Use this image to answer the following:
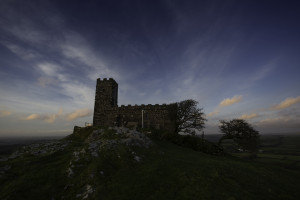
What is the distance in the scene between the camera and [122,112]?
37188mm

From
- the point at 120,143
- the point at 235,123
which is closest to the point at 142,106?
the point at 120,143

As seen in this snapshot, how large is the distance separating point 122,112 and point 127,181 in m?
29.2

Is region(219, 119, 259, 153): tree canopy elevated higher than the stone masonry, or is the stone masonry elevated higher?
the stone masonry

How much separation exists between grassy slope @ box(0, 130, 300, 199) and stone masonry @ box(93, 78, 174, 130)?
23657 millimetres

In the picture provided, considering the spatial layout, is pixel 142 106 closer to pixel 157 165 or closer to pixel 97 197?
pixel 157 165

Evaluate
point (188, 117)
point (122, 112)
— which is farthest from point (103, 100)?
point (188, 117)

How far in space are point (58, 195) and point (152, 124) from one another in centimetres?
2865

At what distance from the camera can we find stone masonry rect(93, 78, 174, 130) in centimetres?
3556

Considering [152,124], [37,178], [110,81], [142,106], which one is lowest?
[37,178]

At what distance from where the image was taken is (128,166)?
10.5m

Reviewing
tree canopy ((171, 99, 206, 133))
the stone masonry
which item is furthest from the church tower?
tree canopy ((171, 99, 206, 133))

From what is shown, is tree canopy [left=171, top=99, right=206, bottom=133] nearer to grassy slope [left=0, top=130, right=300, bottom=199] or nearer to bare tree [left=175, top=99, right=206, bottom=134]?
bare tree [left=175, top=99, right=206, bottom=134]

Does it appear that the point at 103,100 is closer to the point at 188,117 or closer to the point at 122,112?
the point at 122,112

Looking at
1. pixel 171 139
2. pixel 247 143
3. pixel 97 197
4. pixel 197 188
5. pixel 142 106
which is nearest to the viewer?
pixel 97 197
